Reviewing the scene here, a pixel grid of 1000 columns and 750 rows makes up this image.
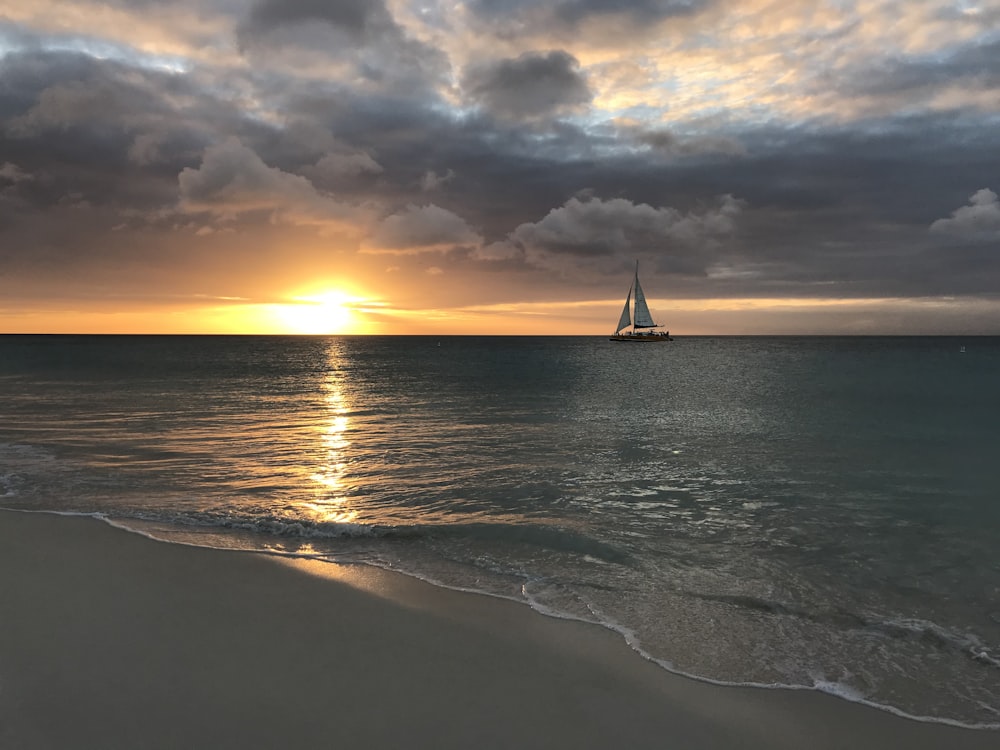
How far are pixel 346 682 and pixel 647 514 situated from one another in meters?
9.19

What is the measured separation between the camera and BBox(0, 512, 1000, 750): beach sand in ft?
18.8

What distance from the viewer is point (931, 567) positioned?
11.1 meters

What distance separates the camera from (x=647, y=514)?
561 inches

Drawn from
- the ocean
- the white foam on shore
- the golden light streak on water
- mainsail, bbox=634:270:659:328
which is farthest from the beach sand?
mainsail, bbox=634:270:659:328

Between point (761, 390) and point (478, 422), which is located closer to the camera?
point (478, 422)

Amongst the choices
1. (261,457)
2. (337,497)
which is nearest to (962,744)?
(337,497)

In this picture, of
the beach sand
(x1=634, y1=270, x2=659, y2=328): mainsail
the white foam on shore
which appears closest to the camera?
the beach sand

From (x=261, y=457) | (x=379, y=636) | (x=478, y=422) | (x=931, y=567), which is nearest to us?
(x=379, y=636)

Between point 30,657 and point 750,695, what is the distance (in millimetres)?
7844

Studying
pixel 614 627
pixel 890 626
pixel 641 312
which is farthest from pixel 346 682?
pixel 641 312

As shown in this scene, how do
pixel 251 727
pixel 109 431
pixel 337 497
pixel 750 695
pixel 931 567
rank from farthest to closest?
pixel 109 431 → pixel 337 497 → pixel 931 567 → pixel 750 695 → pixel 251 727

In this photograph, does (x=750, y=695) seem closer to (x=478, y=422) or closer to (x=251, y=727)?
(x=251, y=727)

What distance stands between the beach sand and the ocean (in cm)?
63

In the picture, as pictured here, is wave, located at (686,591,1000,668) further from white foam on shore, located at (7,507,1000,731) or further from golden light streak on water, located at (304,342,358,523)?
golden light streak on water, located at (304,342,358,523)
